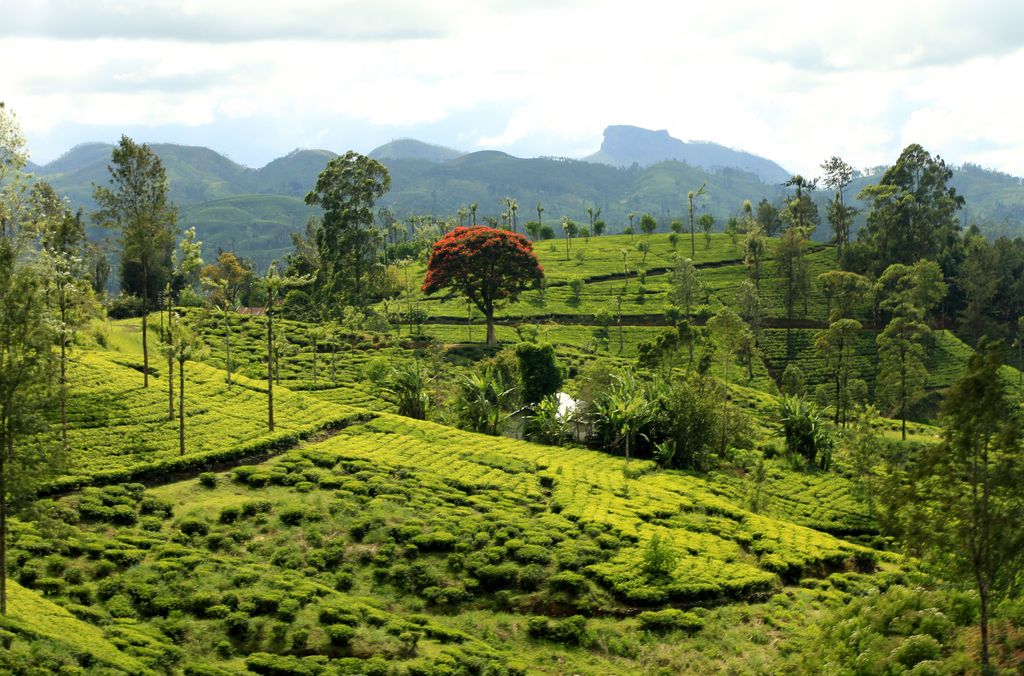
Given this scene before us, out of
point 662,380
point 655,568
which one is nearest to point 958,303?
point 662,380

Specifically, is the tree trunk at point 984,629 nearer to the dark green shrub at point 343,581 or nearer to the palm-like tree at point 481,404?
the dark green shrub at point 343,581

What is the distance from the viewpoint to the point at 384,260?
428 feet

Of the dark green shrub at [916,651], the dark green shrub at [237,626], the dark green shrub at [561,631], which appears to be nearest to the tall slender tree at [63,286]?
the dark green shrub at [237,626]

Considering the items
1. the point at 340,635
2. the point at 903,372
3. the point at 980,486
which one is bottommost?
the point at 340,635

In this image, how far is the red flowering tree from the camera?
8119 cm

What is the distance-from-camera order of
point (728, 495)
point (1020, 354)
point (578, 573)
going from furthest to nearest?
point (1020, 354) → point (728, 495) → point (578, 573)

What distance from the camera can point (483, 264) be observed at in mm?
81312

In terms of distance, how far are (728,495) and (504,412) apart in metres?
18.0

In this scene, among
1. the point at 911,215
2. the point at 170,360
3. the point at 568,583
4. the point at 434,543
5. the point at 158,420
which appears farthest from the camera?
the point at 911,215

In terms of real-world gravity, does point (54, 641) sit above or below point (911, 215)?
below

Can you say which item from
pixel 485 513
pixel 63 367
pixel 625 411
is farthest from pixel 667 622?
pixel 63 367

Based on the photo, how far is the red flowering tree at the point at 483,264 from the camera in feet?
266

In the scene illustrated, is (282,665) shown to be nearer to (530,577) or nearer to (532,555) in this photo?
(530,577)

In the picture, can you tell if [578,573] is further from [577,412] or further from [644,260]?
[644,260]
